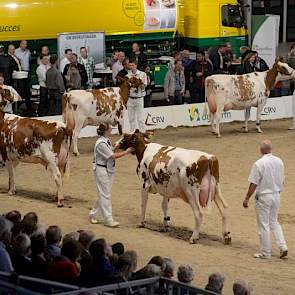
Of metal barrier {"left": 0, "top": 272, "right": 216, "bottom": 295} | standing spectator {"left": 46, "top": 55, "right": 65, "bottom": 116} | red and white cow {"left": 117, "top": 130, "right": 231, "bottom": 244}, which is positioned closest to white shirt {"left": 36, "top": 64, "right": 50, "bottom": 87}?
standing spectator {"left": 46, "top": 55, "right": 65, "bottom": 116}

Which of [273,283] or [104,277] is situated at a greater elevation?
[104,277]

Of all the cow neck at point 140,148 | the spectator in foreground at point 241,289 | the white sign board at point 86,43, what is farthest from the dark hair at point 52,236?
the white sign board at point 86,43

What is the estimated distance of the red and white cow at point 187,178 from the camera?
1412cm

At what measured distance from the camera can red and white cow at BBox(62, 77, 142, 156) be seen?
800 inches

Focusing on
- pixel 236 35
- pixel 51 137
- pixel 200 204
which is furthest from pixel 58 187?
pixel 236 35

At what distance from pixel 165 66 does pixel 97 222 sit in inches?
527

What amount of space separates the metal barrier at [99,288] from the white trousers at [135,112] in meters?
14.3

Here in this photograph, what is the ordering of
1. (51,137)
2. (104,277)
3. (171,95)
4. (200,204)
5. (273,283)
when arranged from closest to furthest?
(104,277)
(273,283)
(200,204)
(51,137)
(171,95)

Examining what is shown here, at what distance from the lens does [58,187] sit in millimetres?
16312

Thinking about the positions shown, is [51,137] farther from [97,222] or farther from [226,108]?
[226,108]

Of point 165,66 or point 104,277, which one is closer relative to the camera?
point 104,277

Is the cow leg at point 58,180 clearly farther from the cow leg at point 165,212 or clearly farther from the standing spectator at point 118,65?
the standing spectator at point 118,65

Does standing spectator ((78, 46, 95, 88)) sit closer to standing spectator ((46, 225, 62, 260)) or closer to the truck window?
the truck window

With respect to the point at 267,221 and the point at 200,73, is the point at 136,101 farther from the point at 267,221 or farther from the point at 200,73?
the point at 267,221
